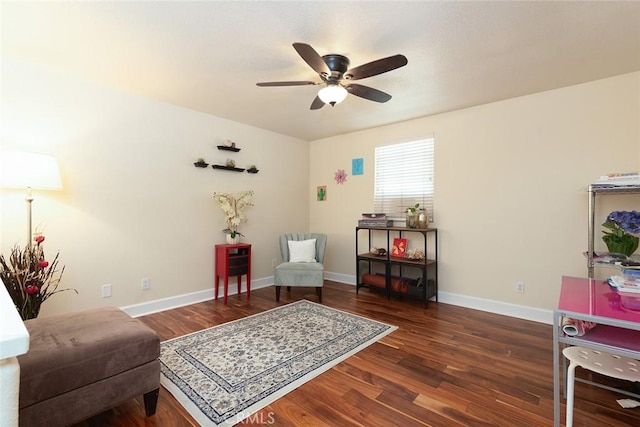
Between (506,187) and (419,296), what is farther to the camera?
(419,296)

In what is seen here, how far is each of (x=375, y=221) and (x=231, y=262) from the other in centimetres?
203

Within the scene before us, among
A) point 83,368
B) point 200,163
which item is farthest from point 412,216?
point 83,368

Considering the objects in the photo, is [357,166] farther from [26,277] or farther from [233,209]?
[26,277]

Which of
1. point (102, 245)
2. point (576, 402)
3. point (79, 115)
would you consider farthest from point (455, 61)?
point (102, 245)

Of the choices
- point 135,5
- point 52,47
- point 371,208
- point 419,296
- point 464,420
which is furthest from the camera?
point 371,208

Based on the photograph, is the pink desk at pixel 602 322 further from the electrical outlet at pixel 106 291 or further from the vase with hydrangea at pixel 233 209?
the electrical outlet at pixel 106 291

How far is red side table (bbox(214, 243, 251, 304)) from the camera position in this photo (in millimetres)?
3660

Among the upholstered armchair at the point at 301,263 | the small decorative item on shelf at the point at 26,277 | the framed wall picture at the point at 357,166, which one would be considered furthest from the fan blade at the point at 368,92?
the small decorative item on shelf at the point at 26,277

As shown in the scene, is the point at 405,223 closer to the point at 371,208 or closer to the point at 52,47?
the point at 371,208

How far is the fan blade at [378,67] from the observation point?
1.91 meters

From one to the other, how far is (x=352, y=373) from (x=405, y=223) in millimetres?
2384

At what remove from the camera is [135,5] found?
178 centimetres

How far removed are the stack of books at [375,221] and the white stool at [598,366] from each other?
255 cm

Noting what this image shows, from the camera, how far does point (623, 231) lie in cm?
239
